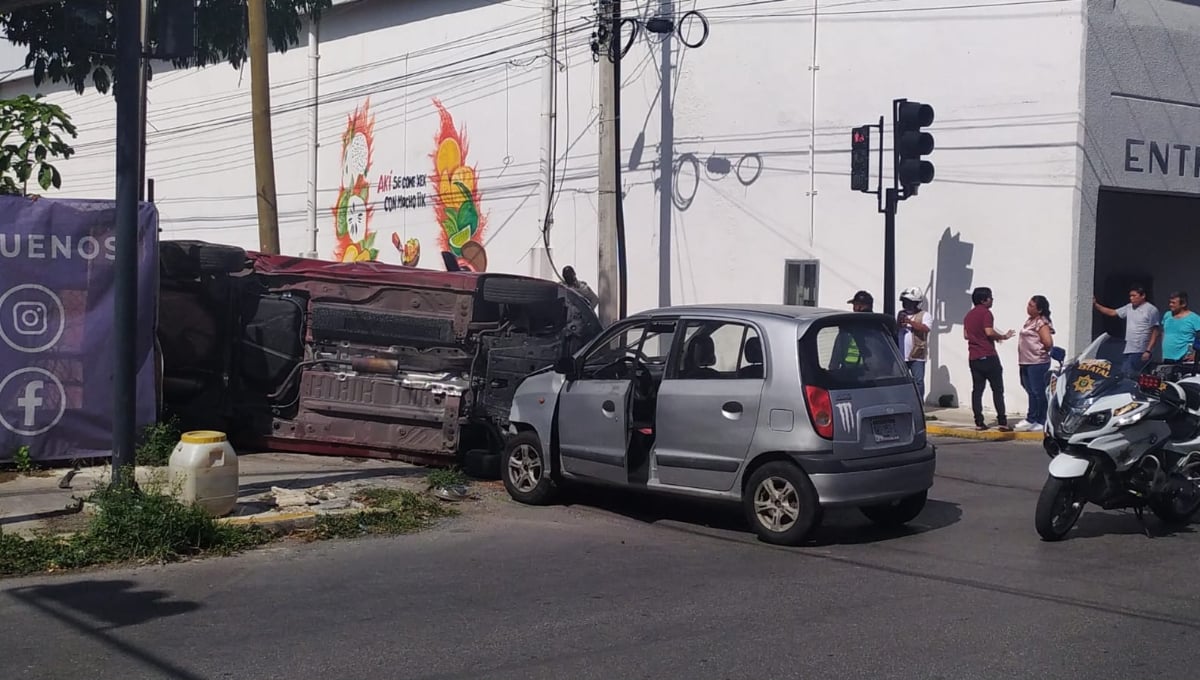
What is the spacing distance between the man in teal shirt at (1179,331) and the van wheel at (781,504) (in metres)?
8.46

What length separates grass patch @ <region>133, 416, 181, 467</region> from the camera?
11.1 metres

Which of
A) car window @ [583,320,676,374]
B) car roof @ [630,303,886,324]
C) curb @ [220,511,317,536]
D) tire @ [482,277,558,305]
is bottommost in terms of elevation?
curb @ [220,511,317,536]

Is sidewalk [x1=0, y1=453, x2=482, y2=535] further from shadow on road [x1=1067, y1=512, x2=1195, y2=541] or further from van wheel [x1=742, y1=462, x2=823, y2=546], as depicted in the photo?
shadow on road [x1=1067, y1=512, x2=1195, y2=541]

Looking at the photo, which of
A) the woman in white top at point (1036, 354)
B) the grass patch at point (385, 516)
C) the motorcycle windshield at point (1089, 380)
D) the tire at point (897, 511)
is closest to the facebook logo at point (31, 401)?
the grass patch at point (385, 516)

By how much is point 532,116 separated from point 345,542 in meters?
17.1

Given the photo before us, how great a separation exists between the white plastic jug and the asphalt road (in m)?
0.71

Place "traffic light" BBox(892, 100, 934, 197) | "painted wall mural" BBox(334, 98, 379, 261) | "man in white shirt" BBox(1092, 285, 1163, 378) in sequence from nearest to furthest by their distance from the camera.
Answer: "traffic light" BBox(892, 100, 934, 197) < "man in white shirt" BBox(1092, 285, 1163, 378) < "painted wall mural" BBox(334, 98, 379, 261)

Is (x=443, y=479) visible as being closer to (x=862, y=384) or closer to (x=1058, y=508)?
(x=862, y=384)

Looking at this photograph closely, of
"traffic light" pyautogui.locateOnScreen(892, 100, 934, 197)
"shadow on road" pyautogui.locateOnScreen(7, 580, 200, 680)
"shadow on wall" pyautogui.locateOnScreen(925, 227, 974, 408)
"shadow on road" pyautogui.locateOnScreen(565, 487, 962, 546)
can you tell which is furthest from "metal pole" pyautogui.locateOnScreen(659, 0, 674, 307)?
"shadow on road" pyautogui.locateOnScreen(7, 580, 200, 680)

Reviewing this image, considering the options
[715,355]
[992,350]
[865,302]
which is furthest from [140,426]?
[992,350]

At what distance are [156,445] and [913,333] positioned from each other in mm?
9924

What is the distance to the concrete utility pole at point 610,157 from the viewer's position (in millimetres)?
18594

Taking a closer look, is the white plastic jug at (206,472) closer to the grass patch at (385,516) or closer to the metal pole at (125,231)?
the metal pole at (125,231)

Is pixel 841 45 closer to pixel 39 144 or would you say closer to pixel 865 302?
pixel 865 302
